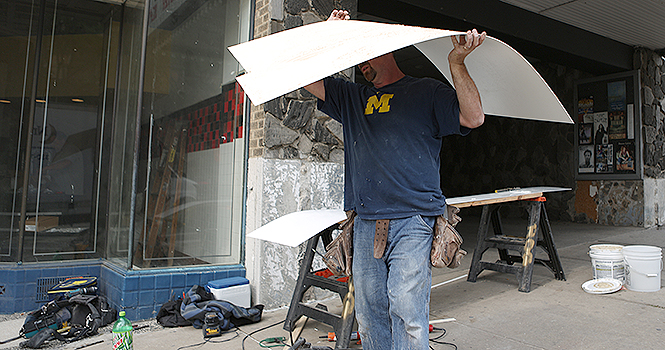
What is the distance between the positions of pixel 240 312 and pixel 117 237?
5.31 feet

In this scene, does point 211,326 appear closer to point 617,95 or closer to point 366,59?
point 366,59

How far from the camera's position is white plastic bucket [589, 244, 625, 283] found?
4438 millimetres

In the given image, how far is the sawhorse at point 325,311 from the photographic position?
2932 mm

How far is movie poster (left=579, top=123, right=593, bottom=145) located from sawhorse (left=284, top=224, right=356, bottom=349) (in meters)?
8.46

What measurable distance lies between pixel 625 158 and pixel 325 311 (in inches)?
332

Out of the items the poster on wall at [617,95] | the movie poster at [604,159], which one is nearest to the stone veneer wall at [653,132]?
the poster on wall at [617,95]

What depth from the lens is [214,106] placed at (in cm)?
450

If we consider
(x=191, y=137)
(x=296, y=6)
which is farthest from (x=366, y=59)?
(x=191, y=137)

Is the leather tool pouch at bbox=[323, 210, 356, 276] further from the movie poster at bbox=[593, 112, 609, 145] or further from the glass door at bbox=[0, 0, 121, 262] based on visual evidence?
the movie poster at bbox=[593, 112, 609, 145]

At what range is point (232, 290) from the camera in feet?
12.6

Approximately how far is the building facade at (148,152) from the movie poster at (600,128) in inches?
285

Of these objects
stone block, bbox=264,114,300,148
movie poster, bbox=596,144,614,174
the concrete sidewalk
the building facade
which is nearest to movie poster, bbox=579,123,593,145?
movie poster, bbox=596,144,614,174

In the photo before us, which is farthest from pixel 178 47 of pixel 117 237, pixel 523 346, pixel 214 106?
pixel 523 346

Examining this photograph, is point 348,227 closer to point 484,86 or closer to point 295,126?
point 484,86
